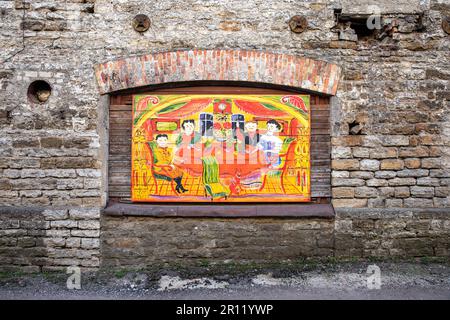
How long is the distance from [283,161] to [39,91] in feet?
11.6

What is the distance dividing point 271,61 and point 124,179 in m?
2.60

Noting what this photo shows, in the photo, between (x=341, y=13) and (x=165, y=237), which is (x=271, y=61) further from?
(x=165, y=237)

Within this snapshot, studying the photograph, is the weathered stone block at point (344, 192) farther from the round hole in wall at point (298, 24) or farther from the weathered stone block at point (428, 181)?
the round hole in wall at point (298, 24)

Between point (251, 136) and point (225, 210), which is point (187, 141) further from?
point (225, 210)

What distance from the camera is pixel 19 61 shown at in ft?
15.4

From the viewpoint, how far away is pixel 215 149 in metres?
4.82

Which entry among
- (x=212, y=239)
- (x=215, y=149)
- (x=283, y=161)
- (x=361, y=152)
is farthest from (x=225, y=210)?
(x=361, y=152)

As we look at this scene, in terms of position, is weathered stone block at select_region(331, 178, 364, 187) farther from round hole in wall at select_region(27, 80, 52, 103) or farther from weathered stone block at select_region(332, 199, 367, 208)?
round hole in wall at select_region(27, 80, 52, 103)

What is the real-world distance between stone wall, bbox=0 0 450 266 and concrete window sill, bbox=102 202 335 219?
0.61 ft

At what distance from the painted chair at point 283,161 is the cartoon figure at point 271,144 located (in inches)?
2.0

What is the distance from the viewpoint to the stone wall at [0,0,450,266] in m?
4.68

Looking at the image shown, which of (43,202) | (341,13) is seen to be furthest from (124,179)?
(341,13)

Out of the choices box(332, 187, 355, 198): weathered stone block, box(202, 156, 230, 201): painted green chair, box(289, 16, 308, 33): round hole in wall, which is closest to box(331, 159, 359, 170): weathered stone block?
box(332, 187, 355, 198): weathered stone block

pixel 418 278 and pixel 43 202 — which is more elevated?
pixel 43 202
